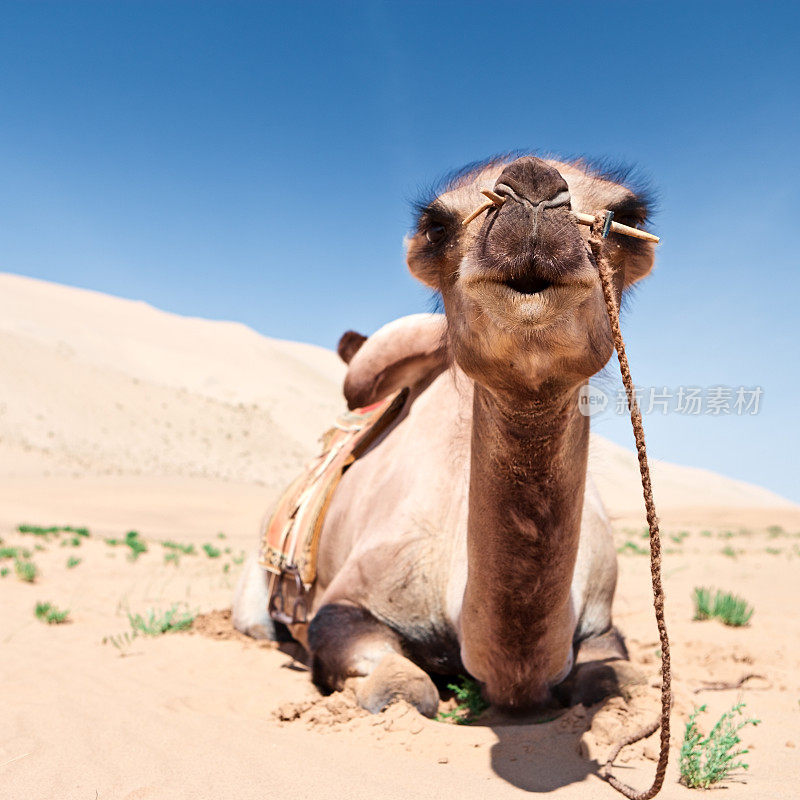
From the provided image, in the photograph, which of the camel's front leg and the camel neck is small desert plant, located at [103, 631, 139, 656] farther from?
the camel neck

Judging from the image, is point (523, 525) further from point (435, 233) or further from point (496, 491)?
point (435, 233)

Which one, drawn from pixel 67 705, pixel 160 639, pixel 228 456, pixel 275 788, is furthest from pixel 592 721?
pixel 228 456

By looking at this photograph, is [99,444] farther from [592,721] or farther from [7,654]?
[592,721]

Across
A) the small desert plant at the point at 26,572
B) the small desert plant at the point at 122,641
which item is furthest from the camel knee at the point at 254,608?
the small desert plant at the point at 26,572

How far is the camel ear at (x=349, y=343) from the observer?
5.44 m

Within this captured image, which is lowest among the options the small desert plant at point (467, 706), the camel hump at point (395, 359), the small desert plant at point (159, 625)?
the small desert plant at point (159, 625)

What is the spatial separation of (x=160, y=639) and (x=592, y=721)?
3095 millimetres

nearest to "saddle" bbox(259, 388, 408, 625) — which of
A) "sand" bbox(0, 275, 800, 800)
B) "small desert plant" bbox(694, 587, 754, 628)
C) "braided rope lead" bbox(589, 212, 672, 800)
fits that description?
"sand" bbox(0, 275, 800, 800)

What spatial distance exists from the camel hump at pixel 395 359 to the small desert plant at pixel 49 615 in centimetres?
283

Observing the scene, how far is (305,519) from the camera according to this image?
427 cm

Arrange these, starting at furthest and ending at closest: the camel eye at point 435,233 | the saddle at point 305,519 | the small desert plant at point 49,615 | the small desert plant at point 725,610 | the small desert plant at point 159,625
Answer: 1. the small desert plant at point 49,615
2. the small desert plant at point 725,610
3. the small desert plant at point 159,625
4. the saddle at point 305,519
5. the camel eye at point 435,233

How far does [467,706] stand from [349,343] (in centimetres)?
317

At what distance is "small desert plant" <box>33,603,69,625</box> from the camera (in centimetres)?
528

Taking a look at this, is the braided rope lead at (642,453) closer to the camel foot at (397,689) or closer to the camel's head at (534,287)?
the camel's head at (534,287)
